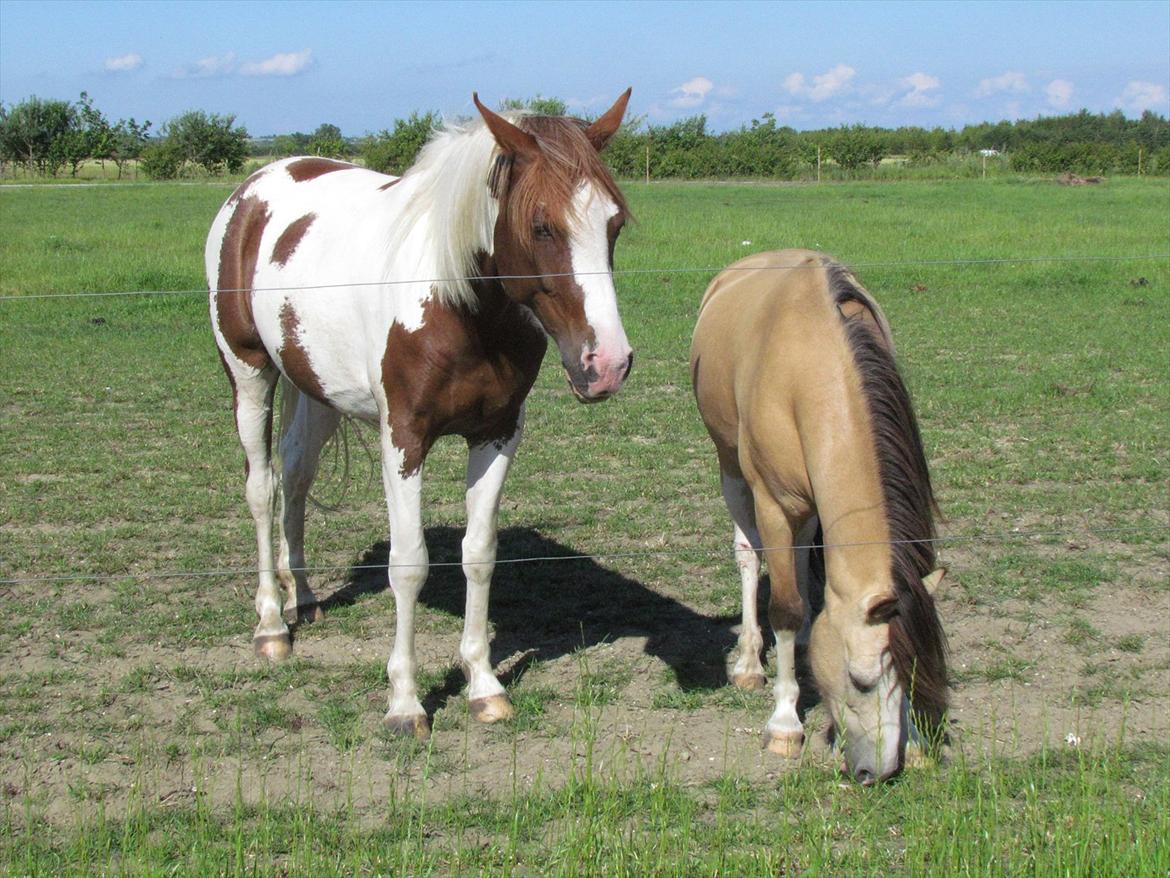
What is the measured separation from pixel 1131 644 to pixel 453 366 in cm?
319

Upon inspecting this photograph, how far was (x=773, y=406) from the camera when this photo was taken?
411cm

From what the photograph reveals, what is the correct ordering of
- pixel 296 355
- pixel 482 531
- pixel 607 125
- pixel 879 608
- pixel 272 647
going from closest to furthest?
pixel 879 608, pixel 607 125, pixel 482 531, pixel 296 355, pixel 272 647

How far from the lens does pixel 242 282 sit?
5.36m

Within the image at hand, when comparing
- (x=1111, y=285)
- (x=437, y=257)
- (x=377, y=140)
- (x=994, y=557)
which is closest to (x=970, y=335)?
(x=1111, y=285)

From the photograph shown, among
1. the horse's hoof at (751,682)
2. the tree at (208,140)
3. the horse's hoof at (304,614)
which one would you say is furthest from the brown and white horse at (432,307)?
the tree at (208,140)

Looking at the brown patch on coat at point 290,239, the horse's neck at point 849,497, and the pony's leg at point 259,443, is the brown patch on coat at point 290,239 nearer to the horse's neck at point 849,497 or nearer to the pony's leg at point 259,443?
the pony's leg at point 259,443

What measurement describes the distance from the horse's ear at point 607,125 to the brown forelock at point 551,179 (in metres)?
0.17

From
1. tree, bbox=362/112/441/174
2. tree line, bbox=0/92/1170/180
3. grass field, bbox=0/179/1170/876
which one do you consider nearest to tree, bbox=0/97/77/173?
tree line, bbox=0/92/1170/180

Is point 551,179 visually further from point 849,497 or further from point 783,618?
point 783,618

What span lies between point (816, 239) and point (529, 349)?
16.5 metres

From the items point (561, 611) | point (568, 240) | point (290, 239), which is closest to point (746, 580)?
point (561, 611)

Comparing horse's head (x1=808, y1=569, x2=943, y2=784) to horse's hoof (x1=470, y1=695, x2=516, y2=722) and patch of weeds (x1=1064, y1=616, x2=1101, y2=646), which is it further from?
patch of weeds (x1=1064, y1=616, x2=1101, y2=646)

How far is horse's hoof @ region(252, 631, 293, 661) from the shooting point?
5121mm

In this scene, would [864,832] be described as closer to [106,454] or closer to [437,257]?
[437,257]
